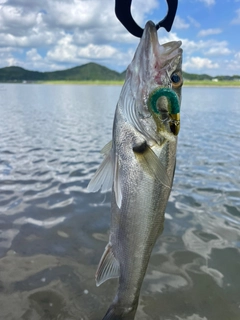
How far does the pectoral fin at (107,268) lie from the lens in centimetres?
309

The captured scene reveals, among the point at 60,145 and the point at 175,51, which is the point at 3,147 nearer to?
the point at 60,145

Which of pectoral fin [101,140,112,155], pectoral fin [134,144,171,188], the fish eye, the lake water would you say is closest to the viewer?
pectoral fin [134,144,171,188]

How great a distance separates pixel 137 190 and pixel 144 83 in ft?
2.89

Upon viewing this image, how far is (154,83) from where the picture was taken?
2.75 m

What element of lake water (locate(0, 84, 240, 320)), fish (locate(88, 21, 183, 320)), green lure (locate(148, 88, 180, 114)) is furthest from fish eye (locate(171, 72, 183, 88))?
lake water (locate(0, 84, 240, 320))

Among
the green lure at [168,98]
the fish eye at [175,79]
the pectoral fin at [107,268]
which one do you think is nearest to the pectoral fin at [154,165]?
the green lure at [168,98]

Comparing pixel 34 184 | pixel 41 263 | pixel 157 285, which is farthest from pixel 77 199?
pixel 157 285

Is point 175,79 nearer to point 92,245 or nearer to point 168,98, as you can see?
point 168,98

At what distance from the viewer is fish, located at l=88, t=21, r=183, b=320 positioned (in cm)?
268

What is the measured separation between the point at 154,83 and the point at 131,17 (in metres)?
0.57

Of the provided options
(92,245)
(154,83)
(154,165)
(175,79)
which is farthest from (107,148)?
(92,245)

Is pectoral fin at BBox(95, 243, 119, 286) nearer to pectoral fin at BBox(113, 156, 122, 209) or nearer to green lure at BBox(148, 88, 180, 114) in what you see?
pectoral fin at BBox(113, 156, 122, 209)

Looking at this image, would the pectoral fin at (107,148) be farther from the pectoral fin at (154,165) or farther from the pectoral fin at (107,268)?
the pectoral fin at (107,268)

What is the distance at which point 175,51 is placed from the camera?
9.04 feet
